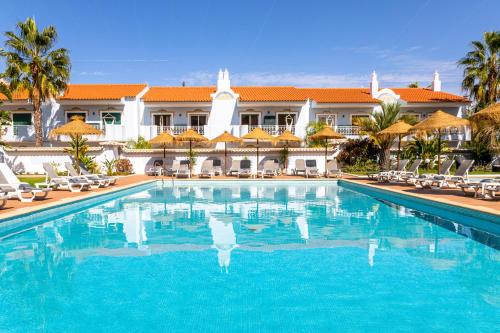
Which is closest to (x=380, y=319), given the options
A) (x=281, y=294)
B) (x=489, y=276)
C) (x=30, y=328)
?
(x=281, y=294)

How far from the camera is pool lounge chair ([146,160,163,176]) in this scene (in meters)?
22.8

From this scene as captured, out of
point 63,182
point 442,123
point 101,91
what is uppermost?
point 101,91

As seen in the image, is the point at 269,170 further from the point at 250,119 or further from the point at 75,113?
the point at 75,113

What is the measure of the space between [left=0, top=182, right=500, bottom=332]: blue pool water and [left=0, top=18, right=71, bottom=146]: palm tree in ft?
56.1

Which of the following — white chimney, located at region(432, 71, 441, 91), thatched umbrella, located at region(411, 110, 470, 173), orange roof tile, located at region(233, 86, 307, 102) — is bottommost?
thatched umbrella, located at region(411, 110, 470, 173)

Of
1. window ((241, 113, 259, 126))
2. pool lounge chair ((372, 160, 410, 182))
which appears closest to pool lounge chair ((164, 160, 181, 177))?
window ((241, 113, 259, 126))

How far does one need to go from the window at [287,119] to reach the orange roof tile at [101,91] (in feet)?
37.6

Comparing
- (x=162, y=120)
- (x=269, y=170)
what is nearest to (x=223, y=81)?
(x=162, y=120)

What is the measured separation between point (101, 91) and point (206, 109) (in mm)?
9070

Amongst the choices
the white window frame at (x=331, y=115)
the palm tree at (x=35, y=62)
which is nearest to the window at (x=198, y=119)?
the white window frame at (x=331, y=115)

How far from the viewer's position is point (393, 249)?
686 cm

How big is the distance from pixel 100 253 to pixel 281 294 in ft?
12.0

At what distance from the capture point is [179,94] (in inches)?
1166

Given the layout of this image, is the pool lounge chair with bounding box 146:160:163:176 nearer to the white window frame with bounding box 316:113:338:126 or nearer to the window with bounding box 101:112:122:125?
the window with bounding box 101:112:122:125
